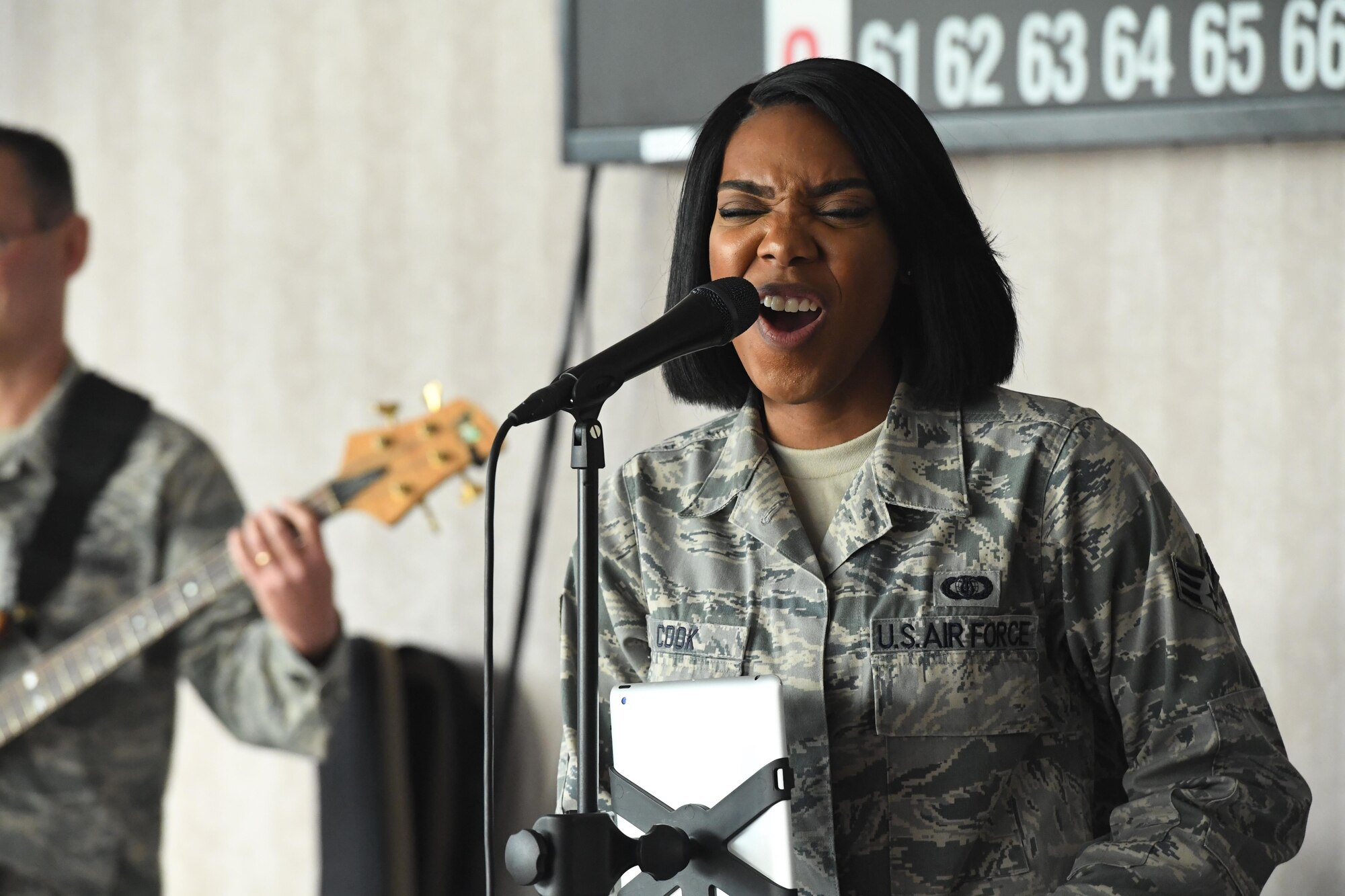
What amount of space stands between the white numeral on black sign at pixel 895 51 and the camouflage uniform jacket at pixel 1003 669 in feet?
3.42

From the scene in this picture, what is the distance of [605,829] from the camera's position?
0.92m

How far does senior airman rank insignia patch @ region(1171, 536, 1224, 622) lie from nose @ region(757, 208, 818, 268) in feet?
1.26

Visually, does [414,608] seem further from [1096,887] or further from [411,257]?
[1096,887]

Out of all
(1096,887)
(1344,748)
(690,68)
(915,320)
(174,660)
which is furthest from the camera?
(174,660)

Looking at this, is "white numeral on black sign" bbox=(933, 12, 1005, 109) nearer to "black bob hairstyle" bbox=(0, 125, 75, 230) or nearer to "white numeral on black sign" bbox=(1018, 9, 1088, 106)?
"white numeral on black sign" bbox=(1018, 9, 1088, 106)

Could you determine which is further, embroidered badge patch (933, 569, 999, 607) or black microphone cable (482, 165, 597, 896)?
black microphone cable (482, 165, 597, 896)

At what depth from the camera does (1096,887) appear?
1.07 metres

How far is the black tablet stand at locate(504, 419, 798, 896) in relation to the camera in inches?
35.5

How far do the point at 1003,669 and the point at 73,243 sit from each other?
222 centimetres

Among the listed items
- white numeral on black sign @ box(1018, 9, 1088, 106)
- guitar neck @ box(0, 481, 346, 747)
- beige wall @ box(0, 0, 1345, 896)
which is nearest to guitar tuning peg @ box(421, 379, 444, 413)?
guitar neck @ box(0, 481, 346, 747)

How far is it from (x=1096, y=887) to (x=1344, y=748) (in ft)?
3.89

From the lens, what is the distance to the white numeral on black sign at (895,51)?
7.22ft

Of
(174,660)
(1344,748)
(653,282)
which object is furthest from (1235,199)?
(174,660)

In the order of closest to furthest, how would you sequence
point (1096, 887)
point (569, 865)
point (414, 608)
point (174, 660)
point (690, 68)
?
1. point (569, 865)
2. point (1096, 887)
3. point (690, 68)
4. point (174, 660)
5. point (414, 608)
